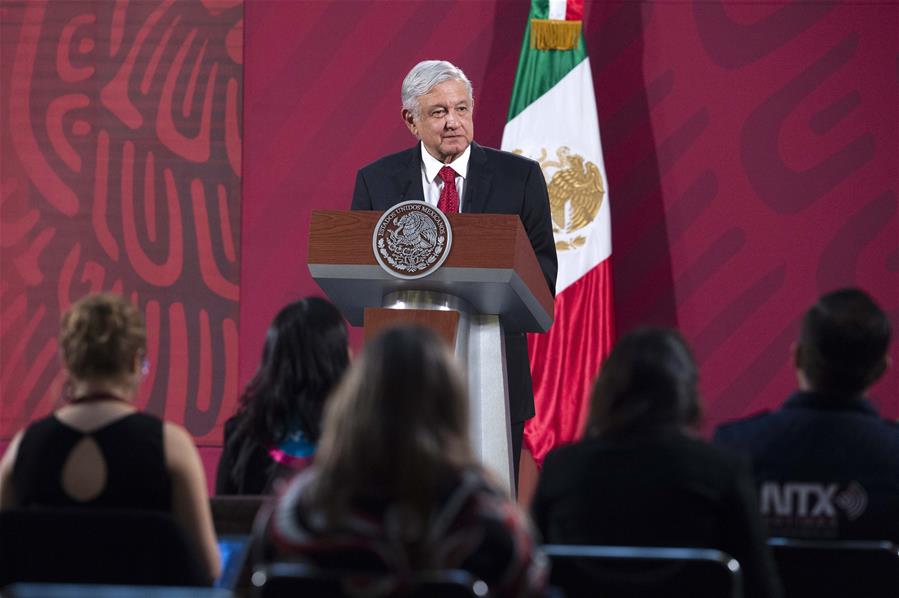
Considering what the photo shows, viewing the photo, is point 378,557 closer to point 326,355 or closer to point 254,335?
point 326,355

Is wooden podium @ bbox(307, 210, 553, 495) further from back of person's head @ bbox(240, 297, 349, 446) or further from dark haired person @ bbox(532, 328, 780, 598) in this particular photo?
dark haired person @ bbox(532, 328, 780, 598)

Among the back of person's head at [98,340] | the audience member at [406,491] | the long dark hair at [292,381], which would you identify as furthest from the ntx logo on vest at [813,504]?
the back of person's head at [98,340]

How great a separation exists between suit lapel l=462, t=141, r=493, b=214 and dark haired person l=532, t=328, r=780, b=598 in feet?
5.48

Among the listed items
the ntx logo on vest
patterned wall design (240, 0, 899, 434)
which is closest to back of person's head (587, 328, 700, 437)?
the ntx logo on vest

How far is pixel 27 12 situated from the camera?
18.8 feet

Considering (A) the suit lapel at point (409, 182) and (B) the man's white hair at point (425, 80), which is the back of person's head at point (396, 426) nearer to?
(A) the suit lapel at point (409, 182)

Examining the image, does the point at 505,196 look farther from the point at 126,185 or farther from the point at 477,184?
the point at 126,185

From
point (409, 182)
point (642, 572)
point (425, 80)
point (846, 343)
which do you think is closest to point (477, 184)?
point (409, 182)

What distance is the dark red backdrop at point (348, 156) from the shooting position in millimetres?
5602

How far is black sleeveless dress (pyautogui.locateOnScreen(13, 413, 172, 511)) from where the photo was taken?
2.08 m

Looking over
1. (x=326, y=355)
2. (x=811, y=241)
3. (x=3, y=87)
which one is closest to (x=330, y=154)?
(x=3, y=87)

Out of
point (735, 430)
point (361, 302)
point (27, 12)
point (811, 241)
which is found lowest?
point (735, 430)

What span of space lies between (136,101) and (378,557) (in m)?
4.54

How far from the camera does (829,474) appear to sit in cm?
216
